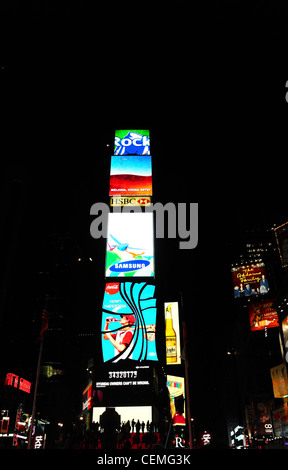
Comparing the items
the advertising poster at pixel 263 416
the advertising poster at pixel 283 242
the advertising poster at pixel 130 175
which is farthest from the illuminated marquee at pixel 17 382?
the advertising poster at pixel 283 242

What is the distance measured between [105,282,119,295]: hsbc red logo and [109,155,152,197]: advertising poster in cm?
766

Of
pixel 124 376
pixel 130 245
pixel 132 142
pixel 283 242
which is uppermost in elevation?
pixel 132 142

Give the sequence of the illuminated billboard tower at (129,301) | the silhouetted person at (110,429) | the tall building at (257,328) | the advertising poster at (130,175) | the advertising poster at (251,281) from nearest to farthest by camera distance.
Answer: the silhouetted person at (110,429) → the illuminated billboard tower at (129,301) → the advertising poster at (130,175) → the advertising poster at (251,281) → the tall building at (257,328)

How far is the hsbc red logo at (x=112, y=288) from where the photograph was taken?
1111 inches

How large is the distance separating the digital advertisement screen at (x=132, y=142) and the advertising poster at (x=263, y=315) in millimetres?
19913

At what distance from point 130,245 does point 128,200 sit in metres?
4.25

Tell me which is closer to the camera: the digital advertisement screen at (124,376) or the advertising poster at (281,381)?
the digital advertisement screen at (124,376)

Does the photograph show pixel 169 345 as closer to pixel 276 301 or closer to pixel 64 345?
pixel 276 301

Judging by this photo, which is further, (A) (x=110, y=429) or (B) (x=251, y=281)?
(B) (x=251, y=281)

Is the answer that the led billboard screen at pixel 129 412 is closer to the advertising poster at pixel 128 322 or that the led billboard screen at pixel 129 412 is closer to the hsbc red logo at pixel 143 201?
the advertising poster at pixel 128 322

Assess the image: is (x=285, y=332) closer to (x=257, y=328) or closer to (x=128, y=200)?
(x=257, y=328)

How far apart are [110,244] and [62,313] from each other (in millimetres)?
26487

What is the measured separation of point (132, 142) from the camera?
34.3 meters

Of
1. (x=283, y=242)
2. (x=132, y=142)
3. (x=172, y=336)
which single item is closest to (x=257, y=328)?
(x=172, y=336)
